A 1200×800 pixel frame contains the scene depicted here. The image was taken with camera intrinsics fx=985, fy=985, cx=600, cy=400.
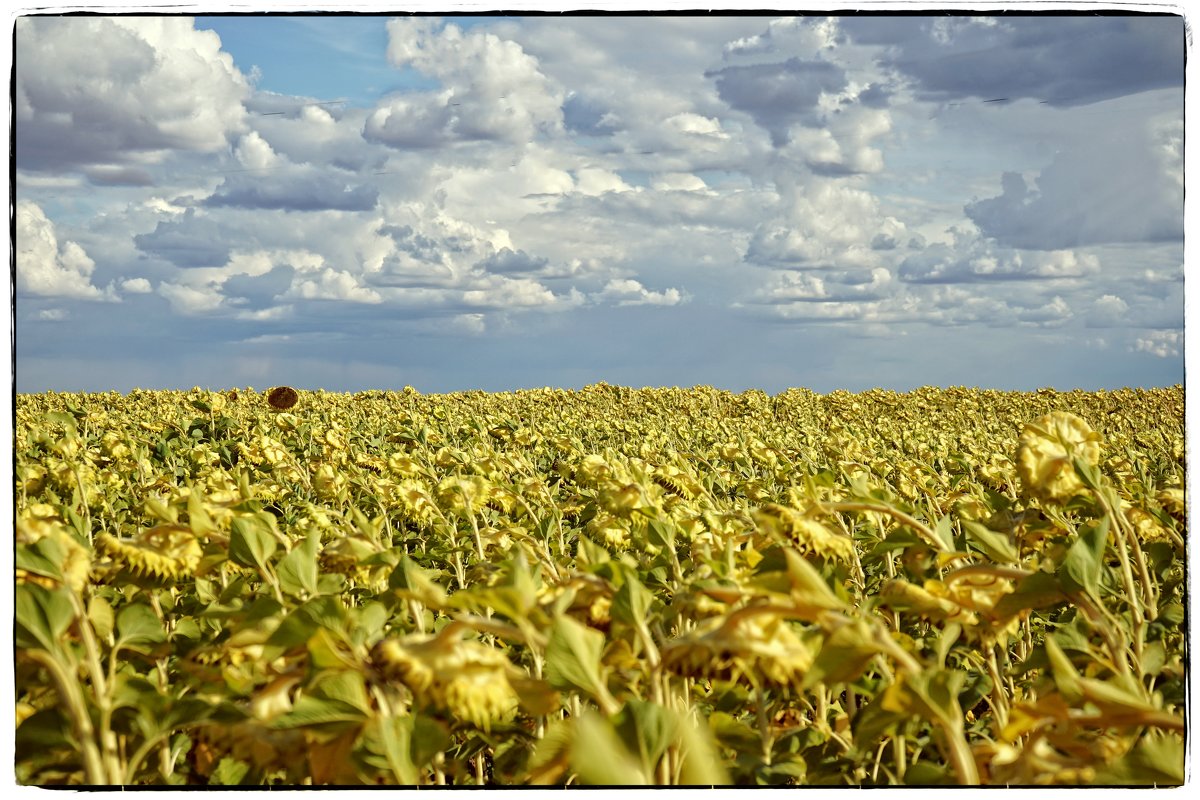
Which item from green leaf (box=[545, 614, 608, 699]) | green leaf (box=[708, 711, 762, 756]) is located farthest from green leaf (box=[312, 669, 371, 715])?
green leaf (box=[708, 711, 762, 756])

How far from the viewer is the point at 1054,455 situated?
1799 millimetres

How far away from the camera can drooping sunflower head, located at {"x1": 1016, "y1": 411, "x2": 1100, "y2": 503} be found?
5.78 ft

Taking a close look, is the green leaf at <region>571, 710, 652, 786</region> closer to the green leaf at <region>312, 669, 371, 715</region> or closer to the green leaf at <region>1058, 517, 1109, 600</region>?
the green leaf at <region>312, 669, 371, 715</region>

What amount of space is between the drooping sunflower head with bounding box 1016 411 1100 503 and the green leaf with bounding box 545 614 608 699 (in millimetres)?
1020

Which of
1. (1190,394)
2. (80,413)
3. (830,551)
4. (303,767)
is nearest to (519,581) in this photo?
(303,767)

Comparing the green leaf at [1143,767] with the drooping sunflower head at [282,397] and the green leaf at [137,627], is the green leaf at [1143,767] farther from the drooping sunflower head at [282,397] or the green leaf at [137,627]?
the drooping sunflower head at [282,397]

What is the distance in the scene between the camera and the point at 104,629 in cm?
147

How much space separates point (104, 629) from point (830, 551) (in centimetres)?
112

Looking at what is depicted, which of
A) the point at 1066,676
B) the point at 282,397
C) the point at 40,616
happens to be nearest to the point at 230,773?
the point at 40,616

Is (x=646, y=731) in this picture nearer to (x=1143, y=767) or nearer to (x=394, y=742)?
(x=394, y=742)

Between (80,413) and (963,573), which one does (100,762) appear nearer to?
(963,573)

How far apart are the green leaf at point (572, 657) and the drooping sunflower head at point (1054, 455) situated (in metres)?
1.02

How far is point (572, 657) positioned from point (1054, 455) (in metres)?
1.12

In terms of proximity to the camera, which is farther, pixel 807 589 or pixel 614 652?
pixel 614 652
